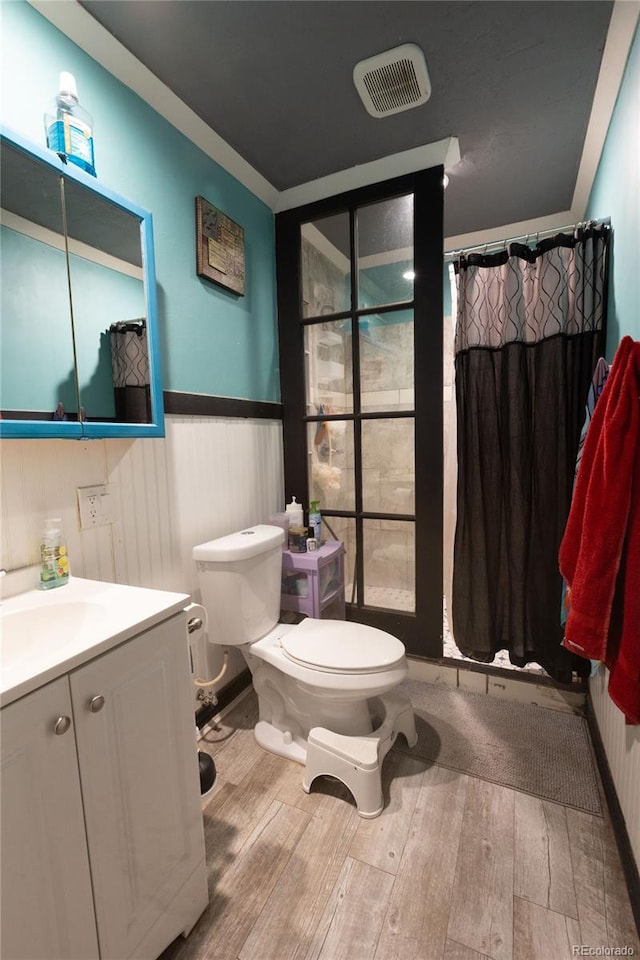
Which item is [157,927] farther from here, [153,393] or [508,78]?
[508,78]

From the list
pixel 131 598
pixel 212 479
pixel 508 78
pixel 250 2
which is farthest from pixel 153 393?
pixel 508 78

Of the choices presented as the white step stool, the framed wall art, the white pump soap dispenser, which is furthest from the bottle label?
the white step stool

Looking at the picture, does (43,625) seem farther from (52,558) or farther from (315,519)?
(315,519)

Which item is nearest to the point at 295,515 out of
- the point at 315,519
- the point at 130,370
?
the point at 315,519

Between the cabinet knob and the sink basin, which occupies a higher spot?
the sink basin

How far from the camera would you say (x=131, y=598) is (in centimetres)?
96

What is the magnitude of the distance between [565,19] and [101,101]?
1.37 meters

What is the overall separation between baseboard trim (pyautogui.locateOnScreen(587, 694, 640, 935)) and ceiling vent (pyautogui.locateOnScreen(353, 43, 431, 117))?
2311 mm

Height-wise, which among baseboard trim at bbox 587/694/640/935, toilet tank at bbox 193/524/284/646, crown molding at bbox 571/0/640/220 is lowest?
baseboard trim at bbox 587/694/640/935

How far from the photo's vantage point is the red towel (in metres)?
0.94

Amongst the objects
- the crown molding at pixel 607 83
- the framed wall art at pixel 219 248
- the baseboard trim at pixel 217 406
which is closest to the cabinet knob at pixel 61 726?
the baseboard trim at pixel 217 406

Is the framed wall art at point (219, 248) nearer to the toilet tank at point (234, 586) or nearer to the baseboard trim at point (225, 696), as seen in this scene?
the toilet tank at point (234, 586)

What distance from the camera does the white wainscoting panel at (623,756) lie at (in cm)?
102

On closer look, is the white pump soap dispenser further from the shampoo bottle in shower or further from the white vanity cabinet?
the shampoo bottle in shower
